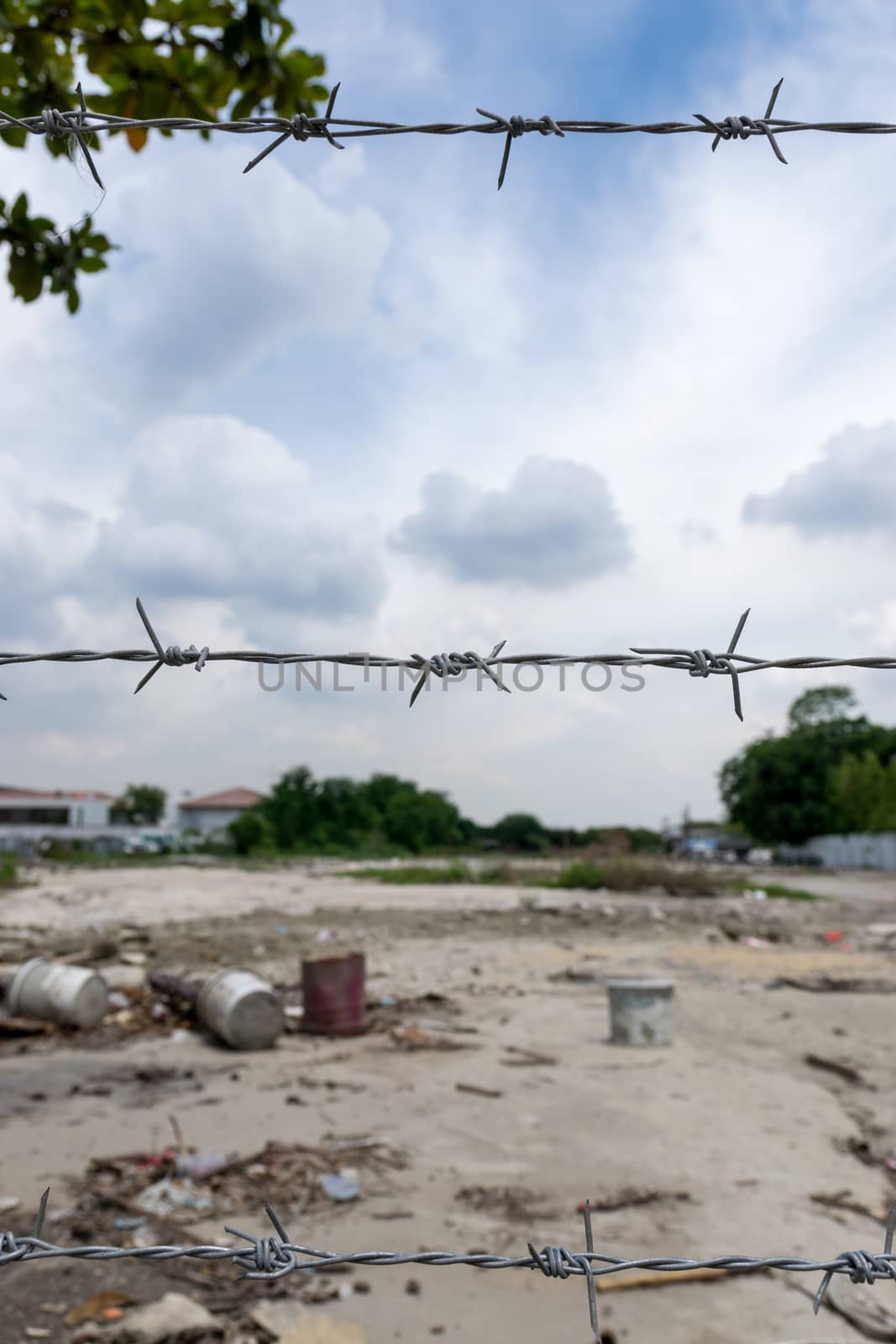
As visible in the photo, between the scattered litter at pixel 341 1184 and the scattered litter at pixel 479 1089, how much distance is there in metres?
1.39

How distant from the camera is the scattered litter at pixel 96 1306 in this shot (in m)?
3.04

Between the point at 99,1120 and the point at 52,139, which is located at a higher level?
the point at 52,139

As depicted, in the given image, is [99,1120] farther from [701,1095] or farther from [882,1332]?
[882,1332]

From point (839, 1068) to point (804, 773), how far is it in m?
41.9

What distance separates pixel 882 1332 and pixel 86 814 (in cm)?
5402

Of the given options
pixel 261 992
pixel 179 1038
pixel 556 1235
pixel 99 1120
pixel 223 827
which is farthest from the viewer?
pixel 223 827

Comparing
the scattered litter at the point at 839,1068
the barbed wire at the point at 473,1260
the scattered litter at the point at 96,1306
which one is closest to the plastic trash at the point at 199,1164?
the scattered litter at the point at 96,1306

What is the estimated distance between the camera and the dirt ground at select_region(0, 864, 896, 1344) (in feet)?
10.5

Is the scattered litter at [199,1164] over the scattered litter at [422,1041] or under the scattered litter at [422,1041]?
under

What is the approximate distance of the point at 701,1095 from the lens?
553 cm

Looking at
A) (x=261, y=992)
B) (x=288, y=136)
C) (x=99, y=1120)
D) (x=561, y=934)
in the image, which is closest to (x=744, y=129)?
(x=288, y=136)

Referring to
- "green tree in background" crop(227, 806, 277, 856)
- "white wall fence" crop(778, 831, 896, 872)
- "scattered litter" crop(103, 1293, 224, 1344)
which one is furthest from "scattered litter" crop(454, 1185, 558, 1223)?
"white wall fence" crop(778, 831, 896, 872)

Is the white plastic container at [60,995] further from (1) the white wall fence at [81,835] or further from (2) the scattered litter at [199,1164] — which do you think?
(1) the white wall fence at [81,835]

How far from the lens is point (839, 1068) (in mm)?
6309
